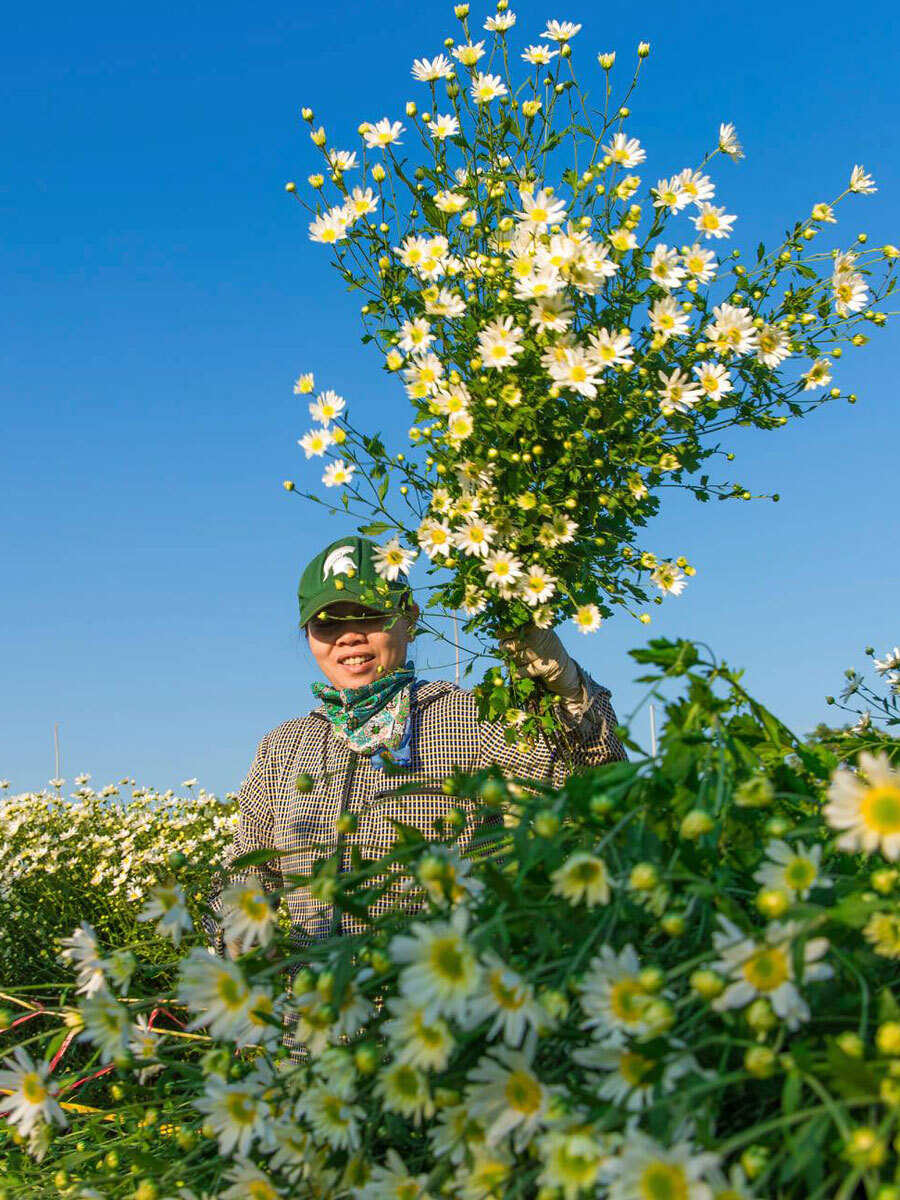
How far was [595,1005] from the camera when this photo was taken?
70cm

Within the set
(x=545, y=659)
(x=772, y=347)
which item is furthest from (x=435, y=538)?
(x=772, y=347)

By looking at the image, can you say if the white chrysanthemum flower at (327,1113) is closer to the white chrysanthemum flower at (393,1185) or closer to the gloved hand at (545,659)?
the white chrysanthemum flower at (393,1185)

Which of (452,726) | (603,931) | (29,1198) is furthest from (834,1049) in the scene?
(452,726)

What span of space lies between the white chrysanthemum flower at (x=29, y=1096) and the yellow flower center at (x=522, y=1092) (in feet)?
1.65

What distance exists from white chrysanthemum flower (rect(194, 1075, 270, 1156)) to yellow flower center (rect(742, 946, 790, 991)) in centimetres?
40

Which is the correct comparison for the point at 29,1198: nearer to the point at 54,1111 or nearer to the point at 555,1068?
the point at 54,1111

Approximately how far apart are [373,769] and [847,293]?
152cm

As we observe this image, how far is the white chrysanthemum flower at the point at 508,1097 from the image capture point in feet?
2.29

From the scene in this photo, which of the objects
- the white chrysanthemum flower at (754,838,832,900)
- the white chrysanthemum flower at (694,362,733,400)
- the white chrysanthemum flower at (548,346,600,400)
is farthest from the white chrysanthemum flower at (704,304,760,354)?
the white chrysanthemum flower at (754,838,832,900)

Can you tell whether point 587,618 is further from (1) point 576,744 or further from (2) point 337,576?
(2) point 337,576

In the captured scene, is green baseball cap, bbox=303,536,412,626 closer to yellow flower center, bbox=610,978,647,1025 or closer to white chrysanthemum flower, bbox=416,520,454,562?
white chrysanthemum flower, bbox=416,520,454,562

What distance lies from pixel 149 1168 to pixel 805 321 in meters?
1.87

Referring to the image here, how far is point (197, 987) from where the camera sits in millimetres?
849

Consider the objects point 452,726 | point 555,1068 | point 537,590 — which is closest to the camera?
point 555,1068
